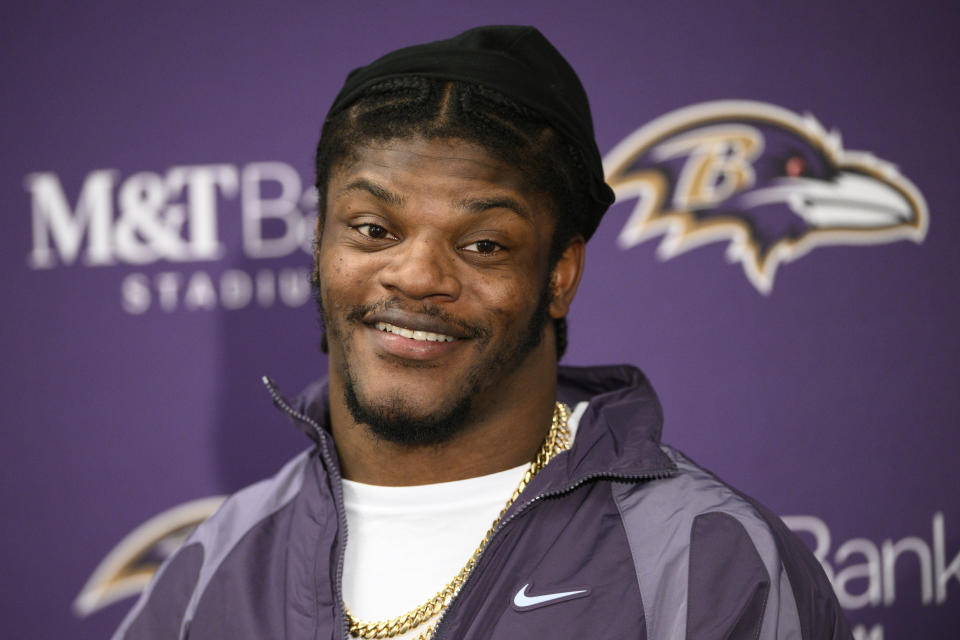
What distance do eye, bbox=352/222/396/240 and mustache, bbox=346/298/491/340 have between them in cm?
8

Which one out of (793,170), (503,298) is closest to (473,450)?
(503,298)

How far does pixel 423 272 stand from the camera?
115 centimetres

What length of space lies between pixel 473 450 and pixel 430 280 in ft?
0.85

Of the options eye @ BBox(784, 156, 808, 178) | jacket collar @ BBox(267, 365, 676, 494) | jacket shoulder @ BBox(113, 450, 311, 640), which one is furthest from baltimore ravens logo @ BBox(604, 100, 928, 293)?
jacket shoulder @ BBox(113, 450, 311, 640)

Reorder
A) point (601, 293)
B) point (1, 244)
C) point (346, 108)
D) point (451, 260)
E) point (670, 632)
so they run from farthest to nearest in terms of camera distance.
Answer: point (601, 293) < point (1, 244) < point (346, 108) < point (451, 260) < point (670, 632)

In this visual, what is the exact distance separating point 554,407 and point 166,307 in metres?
1.01

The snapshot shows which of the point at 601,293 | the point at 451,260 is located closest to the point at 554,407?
the point at 451,260

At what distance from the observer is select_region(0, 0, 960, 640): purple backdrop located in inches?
77.5

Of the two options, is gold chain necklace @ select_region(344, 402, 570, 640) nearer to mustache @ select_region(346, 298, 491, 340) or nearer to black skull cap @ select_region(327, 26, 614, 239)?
mustache @ select_region(346, 298, 491, 340)

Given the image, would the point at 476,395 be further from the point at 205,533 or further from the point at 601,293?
the point at 601,293

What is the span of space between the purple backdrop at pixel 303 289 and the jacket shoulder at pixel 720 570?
970 mm

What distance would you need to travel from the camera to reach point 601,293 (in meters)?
2.13

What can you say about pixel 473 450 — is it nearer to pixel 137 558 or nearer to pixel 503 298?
pixel 503 298

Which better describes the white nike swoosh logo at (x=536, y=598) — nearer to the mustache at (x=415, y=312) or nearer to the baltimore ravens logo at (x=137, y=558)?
the mustache at (x=415, y=312)
